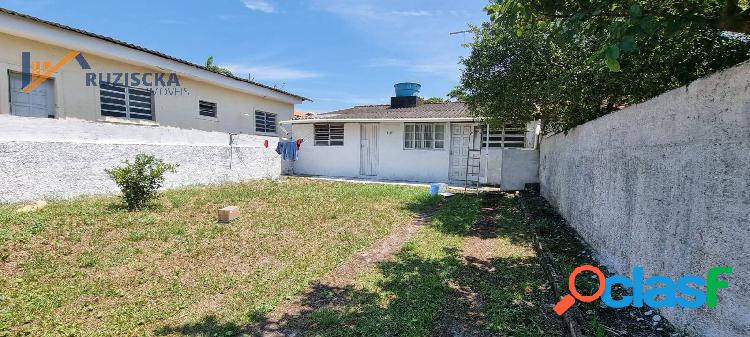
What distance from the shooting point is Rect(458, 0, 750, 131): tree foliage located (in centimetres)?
275

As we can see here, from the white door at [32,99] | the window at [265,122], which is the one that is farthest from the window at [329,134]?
the white door at [32,99]

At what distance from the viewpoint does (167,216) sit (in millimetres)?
6984

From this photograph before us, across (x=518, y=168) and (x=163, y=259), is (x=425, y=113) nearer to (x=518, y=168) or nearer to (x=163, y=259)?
(x=518, y=168)

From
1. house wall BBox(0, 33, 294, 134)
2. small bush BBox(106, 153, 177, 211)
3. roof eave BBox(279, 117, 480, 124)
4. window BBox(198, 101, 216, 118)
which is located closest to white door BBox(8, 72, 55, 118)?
house wall BBox(0, 33, 294, 134)

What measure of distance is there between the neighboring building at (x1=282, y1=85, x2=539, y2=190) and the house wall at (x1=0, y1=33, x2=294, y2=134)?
7.94 feet

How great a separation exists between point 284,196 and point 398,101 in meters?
10.2

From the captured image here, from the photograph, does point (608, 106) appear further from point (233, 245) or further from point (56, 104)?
point (56, 104)

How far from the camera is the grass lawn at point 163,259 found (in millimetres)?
3469

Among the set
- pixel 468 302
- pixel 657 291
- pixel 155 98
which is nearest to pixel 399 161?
pixel 155 98

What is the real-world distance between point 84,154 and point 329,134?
9.73m

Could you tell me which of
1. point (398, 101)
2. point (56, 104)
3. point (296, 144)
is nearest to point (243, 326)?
point (56, 104)

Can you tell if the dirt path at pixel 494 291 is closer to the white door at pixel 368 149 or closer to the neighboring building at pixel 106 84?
the white door at pixel 368 149

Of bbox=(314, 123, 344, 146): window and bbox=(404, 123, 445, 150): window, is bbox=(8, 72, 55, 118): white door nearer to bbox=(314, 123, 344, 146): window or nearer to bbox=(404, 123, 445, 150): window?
bbox=(314, 123, 344, 146): window

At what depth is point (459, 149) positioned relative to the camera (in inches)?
564
